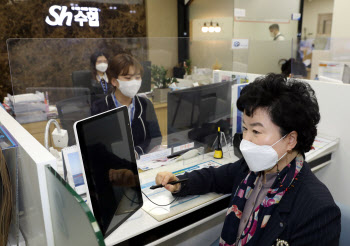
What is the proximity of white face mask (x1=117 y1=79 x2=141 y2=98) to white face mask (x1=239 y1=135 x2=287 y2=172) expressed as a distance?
84 centimetres

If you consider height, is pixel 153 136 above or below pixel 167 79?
below

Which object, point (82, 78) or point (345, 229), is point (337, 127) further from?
point (82, 78)

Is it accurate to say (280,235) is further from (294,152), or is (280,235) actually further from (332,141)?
(332,141)

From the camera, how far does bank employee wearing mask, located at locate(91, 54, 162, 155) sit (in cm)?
181

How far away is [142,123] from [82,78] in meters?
0.52

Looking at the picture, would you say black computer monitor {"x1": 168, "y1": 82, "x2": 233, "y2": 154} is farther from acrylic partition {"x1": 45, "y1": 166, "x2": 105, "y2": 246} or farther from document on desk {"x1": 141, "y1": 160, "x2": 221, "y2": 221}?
acrylic partition {"x1": 45, "y1": 166, "x2": 105, "y2": 246}

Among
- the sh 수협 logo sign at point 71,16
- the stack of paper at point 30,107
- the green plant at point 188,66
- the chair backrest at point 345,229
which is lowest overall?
the chair backrest at point 345,229

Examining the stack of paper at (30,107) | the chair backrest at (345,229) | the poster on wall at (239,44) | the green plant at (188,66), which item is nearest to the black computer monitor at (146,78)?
the green plant at (188,66)

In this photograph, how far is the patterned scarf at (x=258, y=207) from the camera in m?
1.11

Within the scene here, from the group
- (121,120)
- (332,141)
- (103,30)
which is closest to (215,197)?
(121,120)

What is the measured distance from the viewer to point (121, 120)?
1.16m

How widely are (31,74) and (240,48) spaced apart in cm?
161

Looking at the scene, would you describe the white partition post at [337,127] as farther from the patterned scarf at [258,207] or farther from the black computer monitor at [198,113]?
the patterned scarf at [258,207]

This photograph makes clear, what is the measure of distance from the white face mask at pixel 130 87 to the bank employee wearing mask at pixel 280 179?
2.54 feet
